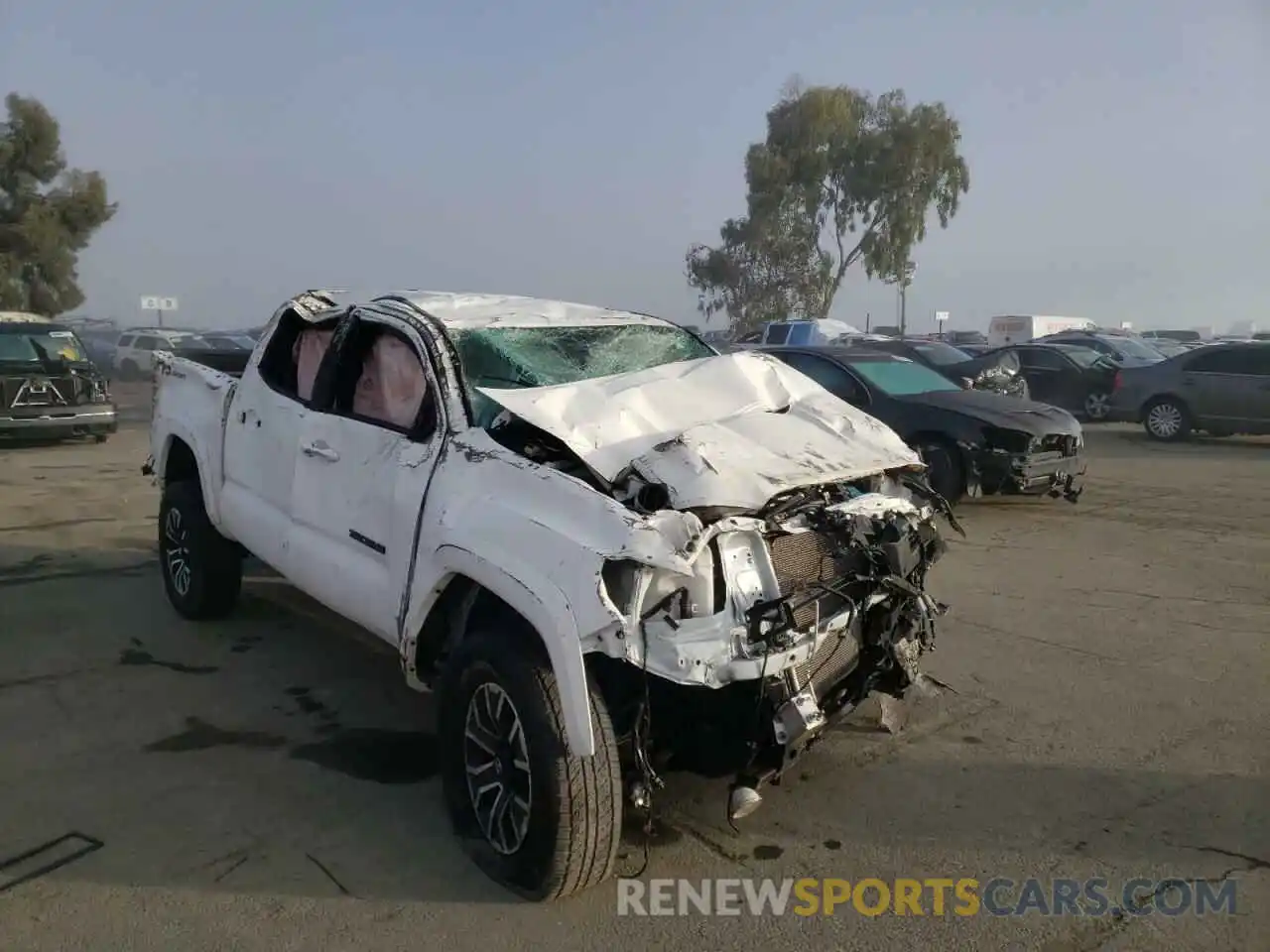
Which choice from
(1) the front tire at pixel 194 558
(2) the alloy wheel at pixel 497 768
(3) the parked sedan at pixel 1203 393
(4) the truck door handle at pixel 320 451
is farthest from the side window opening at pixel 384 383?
(3) the parked sedan at pixel 1203 393

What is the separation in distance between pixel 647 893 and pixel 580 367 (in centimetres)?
223

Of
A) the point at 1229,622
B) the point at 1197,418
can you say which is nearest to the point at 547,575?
the point at 1229,622

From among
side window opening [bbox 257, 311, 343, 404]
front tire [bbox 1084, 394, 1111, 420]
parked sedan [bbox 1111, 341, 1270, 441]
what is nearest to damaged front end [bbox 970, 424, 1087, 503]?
side window opening [bbox 257, 311, 343, 404]

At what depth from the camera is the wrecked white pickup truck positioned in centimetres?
310

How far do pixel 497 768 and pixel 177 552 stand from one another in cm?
366

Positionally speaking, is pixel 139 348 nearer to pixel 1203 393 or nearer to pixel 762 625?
pixel 1203 393

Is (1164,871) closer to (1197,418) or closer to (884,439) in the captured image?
(884,439)

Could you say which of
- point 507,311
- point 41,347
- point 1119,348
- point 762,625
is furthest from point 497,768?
point 1119,348

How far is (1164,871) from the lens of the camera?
3453 mm

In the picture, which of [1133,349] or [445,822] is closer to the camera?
[445,822]

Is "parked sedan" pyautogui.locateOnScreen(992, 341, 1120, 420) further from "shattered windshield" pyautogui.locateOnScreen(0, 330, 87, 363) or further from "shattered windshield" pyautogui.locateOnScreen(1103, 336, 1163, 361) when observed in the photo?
"shattered windshield" pyautogui.locateOnScreen(0, 330, 87, 363)

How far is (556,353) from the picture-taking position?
4.57m

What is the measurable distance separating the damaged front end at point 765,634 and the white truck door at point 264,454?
2242 mm

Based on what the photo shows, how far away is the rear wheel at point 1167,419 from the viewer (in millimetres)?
15945
